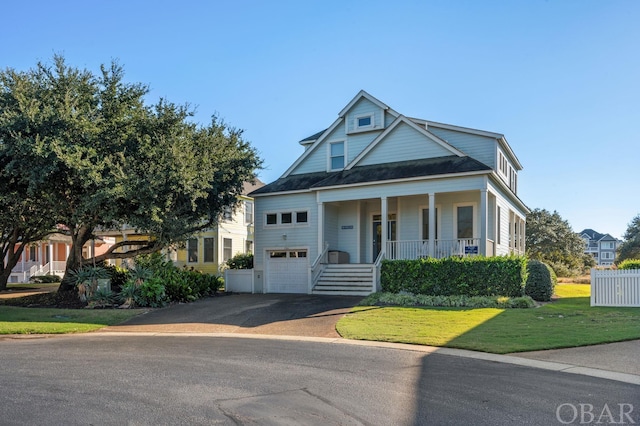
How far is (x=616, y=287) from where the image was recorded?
Answer: 15320 mm

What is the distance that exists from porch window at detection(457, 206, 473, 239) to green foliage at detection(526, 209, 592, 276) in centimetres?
2355

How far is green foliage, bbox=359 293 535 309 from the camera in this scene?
1576 cm

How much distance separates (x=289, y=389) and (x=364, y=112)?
1886cm

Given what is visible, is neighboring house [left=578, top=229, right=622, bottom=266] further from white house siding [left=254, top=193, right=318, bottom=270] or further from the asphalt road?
the asphalt road

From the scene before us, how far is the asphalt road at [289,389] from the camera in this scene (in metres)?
5.57

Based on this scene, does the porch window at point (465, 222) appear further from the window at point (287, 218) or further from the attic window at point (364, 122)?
the window at point (287, 218)

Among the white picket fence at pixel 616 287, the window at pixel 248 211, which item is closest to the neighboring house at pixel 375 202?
the white picket fence at pixel 616 287

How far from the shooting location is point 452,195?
21.3 meters

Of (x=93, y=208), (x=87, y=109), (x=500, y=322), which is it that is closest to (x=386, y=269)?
(x=500, y=322)

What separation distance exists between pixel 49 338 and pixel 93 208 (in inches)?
237

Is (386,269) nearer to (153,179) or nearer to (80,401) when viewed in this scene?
(153,179)

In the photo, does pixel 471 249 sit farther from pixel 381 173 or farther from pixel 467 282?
pixel 381 173

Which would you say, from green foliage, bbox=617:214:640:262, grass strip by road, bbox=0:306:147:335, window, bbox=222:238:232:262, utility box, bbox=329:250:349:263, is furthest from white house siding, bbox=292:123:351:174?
green foliage, bbox=617:214:640:262

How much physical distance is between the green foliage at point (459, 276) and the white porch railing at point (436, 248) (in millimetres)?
1483
